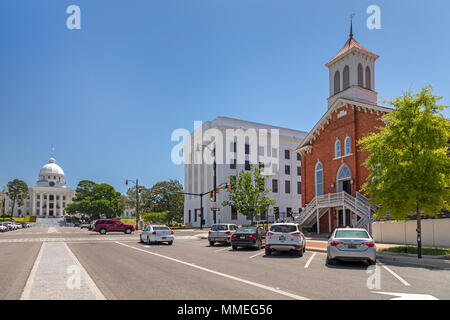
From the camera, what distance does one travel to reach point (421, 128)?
1898 cm

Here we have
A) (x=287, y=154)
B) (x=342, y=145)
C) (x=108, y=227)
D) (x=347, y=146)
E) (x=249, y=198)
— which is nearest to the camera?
(x=347, y=146)

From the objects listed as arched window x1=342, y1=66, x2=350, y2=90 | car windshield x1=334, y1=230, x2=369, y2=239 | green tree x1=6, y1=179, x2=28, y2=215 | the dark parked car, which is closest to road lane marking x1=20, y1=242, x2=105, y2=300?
car windshield x1=334, y1=230, x2=369, y2=239

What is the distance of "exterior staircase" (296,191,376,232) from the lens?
98.1ft

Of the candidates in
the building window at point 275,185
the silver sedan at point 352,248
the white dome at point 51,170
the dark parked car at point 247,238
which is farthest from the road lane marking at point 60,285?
the white dome at point 51,170

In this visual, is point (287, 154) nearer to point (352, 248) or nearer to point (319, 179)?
point (319, 179)

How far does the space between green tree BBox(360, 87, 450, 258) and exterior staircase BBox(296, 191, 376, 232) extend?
901 cm

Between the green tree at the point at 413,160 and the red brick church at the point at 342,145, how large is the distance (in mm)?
12340

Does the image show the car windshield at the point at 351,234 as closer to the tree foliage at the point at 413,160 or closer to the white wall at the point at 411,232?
the tree foliage at the point at 413,160

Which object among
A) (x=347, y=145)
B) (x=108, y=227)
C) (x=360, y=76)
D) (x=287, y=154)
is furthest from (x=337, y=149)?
(x=287, y=154)

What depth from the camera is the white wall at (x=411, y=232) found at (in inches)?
885

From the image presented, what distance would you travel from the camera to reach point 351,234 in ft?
51.8

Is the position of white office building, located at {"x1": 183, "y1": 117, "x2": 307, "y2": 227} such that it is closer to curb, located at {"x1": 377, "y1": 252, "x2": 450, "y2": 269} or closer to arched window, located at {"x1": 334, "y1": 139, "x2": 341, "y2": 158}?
arched window, located at {"x1": 334, "y1": 139, "x2": 341, "y2": 158}

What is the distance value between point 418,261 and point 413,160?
15.1 ft
